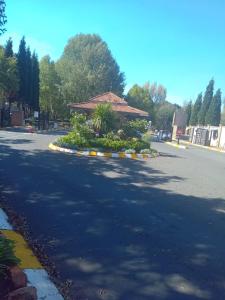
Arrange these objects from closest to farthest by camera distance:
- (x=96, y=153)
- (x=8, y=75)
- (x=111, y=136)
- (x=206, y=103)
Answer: (x=96, y=153) → (x=111, y=136) → (x=8, y=75) → (x=206, y=103)

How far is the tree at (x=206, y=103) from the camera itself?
7569 cm

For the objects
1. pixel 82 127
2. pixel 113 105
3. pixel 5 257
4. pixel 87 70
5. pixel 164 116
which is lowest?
pixel 5 257

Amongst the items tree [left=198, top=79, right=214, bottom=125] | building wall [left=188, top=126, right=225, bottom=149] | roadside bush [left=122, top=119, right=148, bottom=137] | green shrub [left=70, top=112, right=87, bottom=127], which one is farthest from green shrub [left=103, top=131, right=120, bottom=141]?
tree [left=198, top=79, right=214, bottom=125]

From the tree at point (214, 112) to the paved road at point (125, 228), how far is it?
204 feet

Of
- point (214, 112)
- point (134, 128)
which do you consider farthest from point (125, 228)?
point (214, 112)

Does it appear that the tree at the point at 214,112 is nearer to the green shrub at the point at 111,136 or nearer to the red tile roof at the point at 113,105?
the red tile roof at the point at 113,105

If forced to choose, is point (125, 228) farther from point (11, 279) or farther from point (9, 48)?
Answer: point (9, 48)

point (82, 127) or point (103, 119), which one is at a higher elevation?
point (103, 119)

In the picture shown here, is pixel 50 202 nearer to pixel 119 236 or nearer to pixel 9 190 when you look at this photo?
pixel 9 190

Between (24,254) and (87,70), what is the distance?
64392mm

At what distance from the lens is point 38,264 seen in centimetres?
484

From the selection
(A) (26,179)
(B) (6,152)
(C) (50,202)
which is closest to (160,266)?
(C) (50,202)

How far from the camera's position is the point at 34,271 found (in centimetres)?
460

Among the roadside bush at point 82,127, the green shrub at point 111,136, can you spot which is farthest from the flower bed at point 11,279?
the green shrub at point 111,136
